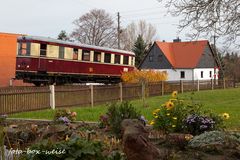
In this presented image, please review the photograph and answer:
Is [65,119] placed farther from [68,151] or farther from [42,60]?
[42,60]

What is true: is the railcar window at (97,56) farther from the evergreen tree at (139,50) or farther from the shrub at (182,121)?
the evergreen tree at (139,50)

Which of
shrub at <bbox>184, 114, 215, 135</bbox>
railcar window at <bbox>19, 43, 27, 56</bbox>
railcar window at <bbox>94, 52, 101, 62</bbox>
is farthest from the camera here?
railcar window at <bbox>94, 52, 101, 62</bbox>

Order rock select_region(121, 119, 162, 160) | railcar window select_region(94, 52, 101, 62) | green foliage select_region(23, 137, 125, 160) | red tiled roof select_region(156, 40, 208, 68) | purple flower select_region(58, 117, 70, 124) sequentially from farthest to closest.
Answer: red tiled roof select_region(156, 40, 208, 68) < railcar window select_region(94, 52, 101, 62) < purple flower select_region(58, 117, 70, 124) < rock select_region(121, 119, 162, 160) < green foliage select_region(23, 137, 125, 160)

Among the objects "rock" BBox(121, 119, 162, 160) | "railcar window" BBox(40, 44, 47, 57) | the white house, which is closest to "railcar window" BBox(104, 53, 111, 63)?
"railcar window" BBox(40, 44, 47, 57)

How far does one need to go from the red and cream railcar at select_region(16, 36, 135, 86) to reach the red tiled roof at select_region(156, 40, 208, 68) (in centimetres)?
2979

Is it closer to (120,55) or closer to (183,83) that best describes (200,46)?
(183,83)

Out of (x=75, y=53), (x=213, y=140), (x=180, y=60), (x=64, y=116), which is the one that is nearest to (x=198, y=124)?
(x=213, y=140)

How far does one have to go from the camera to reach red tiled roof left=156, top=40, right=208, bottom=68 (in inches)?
2322

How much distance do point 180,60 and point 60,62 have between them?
119 ft

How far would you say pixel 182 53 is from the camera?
6091cm

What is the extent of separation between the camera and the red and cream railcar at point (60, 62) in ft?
82.0

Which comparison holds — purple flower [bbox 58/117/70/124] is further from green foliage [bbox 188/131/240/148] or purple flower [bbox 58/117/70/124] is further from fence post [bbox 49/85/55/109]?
fence post [bbox 49/85/55/109]

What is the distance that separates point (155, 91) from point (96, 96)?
891 centimetres

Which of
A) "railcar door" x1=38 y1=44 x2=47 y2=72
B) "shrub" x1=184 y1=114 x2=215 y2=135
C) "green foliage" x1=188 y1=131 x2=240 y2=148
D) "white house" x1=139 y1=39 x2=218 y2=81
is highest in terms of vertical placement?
"white house" x1=139 y1=39 x2=218 y2=81
